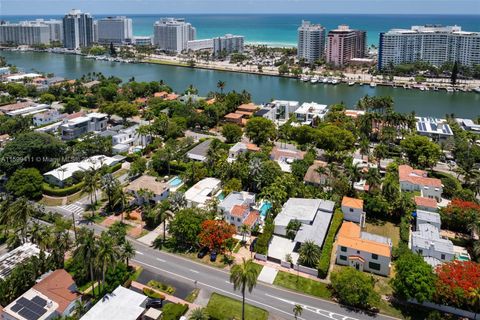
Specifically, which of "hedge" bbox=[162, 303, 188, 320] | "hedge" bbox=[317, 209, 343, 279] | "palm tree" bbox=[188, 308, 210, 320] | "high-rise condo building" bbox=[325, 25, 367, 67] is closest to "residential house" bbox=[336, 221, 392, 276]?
"hedge" bbox=[317, 209, 343, 279]

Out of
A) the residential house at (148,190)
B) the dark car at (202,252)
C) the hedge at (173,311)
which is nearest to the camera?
the hedge at (173,311)

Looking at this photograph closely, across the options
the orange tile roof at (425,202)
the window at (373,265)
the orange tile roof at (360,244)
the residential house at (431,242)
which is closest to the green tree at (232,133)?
the orange tile roof at (425,202)

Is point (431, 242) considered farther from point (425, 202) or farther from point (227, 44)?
point (227, 44)

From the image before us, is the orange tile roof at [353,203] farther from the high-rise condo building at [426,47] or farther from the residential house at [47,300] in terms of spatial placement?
the high-rise condo building at [426,47]

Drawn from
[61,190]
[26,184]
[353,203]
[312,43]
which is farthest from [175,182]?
[312,43]

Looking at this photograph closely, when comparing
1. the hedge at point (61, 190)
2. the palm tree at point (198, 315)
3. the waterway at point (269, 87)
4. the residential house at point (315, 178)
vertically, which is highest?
the waterway at point (269, 87)

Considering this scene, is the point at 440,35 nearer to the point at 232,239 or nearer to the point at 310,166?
the point at 310,166

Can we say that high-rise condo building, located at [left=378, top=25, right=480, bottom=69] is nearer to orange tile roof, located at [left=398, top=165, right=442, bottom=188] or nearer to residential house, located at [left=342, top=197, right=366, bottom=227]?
orange tile roof, located at [left=398, top=165, right=442, bottom=188]
